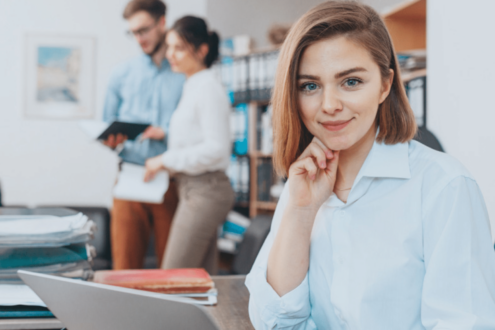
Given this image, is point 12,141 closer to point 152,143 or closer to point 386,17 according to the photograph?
point 152,143

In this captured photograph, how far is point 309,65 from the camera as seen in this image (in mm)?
858

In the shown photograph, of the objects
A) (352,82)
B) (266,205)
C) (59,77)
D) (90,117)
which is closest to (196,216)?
(352,82)

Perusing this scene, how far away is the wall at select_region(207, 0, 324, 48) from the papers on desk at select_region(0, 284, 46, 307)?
3.50 meters

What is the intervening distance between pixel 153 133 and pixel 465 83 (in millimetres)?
1368

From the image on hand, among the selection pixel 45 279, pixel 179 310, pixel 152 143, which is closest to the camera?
pixel 179 310

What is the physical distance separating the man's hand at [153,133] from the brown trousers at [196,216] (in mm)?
267

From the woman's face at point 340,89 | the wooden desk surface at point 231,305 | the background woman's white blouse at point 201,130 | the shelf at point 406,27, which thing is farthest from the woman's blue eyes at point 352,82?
the shelf at point 406,27

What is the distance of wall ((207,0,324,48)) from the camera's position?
13.7ft

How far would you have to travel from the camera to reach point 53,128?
4.03m

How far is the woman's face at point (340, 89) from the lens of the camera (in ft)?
2.76

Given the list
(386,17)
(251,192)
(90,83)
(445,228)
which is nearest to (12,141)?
(90,83)

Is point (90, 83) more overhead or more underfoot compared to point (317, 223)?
more overhead

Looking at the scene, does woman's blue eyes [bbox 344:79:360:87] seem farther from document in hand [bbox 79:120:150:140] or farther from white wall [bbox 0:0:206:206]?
white wall [bbox 0:0:206:206]

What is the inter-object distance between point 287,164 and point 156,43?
1.68 m
